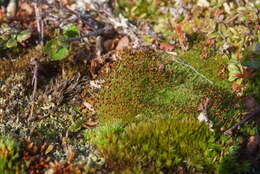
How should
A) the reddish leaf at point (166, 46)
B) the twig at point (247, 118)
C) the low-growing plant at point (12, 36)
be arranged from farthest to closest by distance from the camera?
the reddish leaf at point (166, 46), the low-growing plant at point (12, 36), the twig at point (247, 118)

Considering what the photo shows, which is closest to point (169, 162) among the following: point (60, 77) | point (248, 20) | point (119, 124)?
point (119, 124)

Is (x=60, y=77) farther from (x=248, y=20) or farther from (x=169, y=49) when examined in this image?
(x=248, y=20)

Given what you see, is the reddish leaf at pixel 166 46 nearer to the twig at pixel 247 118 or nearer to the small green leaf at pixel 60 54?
the small green leaf at pixel 60 54

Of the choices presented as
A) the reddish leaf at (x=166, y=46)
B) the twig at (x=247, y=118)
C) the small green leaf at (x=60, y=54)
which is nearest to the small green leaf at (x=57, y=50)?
the small green leaf at (x=60, y=54)

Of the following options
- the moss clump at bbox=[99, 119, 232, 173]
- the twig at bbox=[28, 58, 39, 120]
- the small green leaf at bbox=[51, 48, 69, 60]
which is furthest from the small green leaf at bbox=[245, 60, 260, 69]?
the twig at bbox=[28, 58, 39, 120]

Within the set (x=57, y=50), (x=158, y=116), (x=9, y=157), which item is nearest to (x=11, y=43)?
(x=57, y=50)

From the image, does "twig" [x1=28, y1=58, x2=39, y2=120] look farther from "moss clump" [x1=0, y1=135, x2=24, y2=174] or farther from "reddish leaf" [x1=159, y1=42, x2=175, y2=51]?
"reddish leaf" [x1=159, y1=42, x2=175, y2=51]
